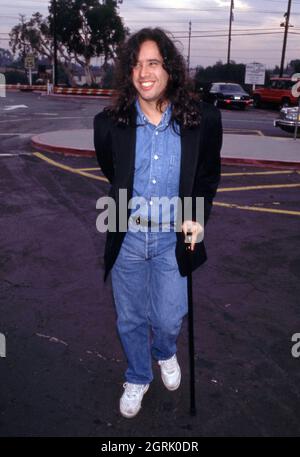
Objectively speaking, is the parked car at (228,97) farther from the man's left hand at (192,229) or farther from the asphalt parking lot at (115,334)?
the man's left hand at (192,229)

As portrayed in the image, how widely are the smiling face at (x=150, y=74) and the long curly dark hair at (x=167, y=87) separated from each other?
0.03 metres

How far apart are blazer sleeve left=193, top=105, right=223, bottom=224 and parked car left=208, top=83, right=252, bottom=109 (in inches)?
1039

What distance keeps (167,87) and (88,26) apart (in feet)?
169

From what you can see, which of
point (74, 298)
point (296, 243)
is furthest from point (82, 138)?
point (74, 298)

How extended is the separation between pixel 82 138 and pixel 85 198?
6.33 metres

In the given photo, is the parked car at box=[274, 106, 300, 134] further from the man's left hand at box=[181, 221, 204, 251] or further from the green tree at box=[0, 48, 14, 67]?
the green tree at box=[0, 48, 14, 67]

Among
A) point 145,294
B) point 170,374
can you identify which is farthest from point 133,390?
point 145,294

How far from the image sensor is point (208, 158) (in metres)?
2.75

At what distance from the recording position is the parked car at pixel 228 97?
28484mm

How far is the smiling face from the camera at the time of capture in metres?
2.59

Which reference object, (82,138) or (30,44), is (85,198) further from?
(30,44)

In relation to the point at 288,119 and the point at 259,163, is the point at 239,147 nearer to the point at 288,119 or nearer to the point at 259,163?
the point at 259,163

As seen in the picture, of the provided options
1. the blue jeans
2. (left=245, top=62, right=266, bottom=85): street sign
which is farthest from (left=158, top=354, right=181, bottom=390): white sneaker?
(left=245, top=62, right=266, bottom=85): street sign
